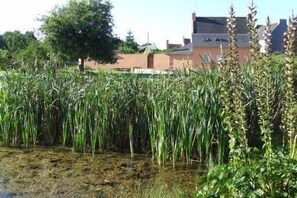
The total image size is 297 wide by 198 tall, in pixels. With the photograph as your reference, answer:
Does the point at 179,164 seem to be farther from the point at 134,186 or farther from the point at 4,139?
the point at 4,139

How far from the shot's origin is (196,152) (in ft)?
19.0

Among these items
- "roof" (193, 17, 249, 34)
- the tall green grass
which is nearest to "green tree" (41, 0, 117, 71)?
"roof" (193, 17, 249, 34)

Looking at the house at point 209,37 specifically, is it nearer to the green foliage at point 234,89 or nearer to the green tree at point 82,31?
the green tree at point 82,31

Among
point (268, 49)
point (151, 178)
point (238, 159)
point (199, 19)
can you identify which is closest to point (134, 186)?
point (151, 178)

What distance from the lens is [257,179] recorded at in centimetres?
266

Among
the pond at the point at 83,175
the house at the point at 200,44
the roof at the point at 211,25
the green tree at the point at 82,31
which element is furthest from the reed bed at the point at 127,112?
the roof at the point at 211,25

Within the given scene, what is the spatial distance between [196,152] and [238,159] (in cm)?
285

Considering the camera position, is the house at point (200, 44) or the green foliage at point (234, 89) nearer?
the green foliage at point (234, 89)

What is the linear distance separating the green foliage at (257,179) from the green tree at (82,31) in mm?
25229

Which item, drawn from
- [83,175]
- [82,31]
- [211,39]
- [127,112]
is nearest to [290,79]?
[83,175]

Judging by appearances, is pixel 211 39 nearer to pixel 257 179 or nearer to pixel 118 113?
pixel 118 113

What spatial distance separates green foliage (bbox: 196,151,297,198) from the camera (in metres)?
2.55

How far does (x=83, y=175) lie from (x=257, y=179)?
3.01m

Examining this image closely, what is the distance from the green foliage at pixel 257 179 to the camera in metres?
2.55
